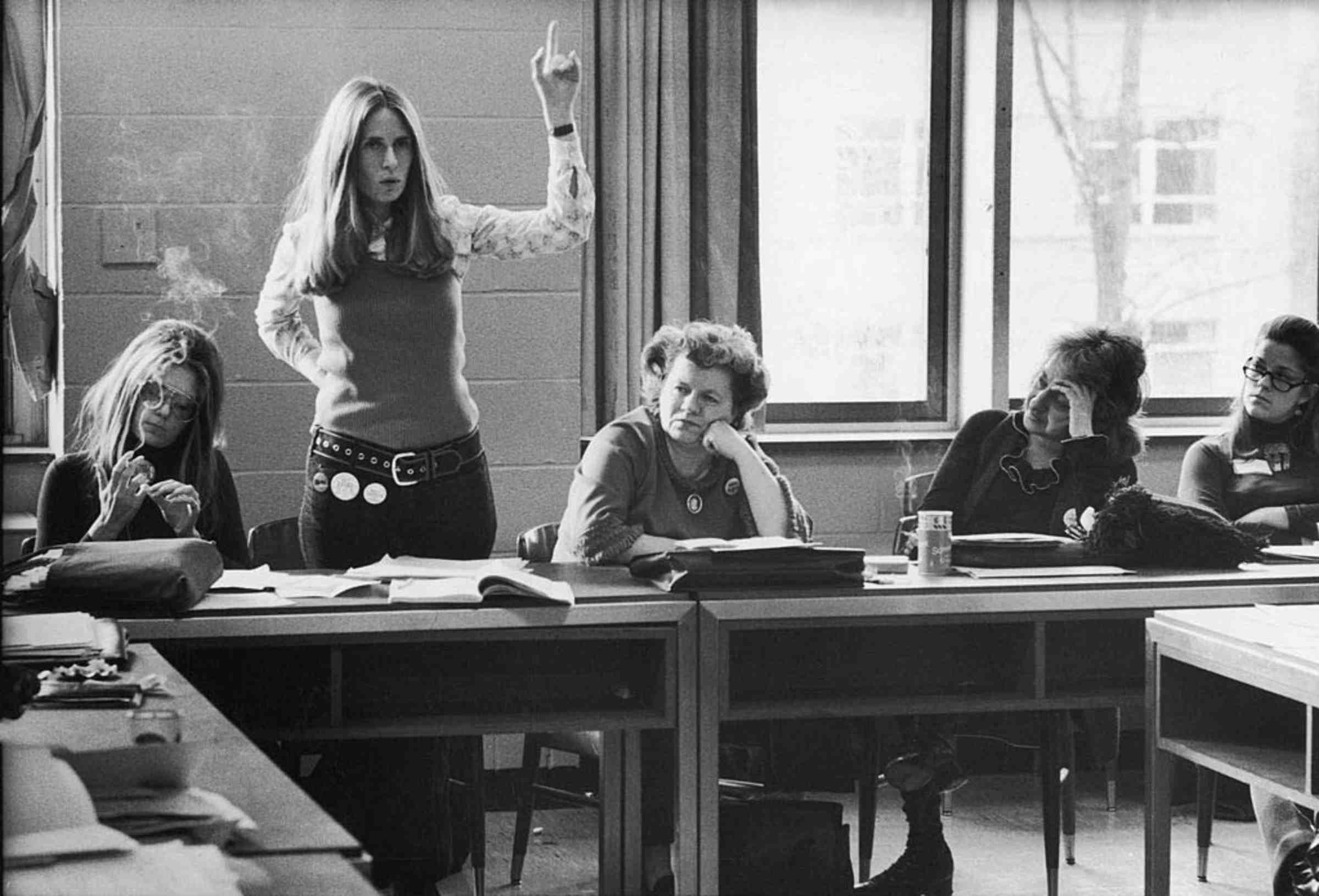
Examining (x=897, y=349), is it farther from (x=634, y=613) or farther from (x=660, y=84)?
(x=634, y=613)

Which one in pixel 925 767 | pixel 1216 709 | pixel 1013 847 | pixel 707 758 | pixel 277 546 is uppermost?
pixel 277 546

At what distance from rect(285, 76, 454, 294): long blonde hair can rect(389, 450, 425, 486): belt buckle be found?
360 mm

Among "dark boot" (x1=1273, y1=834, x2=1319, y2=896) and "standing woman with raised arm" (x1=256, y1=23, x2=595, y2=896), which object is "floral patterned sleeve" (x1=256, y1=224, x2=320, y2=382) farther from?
Result: "dark boot" (x1=1273, y1=834, x2=1319, y2=896)

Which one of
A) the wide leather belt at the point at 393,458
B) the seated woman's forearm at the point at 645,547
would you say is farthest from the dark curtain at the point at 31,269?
the seated woman's forearm at the point at 645,547

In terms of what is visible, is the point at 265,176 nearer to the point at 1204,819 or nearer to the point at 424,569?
the point at 424,569

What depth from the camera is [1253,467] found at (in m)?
3.90

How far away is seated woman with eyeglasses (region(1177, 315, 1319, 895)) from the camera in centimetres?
384

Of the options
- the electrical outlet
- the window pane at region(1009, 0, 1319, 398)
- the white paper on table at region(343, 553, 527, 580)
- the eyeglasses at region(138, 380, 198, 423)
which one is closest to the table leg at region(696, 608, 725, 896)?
the white paper on table at region(343, 553, 527, 580)

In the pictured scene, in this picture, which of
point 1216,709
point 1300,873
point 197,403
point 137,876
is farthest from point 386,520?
point 137,876

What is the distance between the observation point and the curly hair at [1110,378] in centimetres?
377

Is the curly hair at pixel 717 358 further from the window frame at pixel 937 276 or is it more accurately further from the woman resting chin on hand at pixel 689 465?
the window frame at pixel 937 276

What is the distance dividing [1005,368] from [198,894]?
→ 407 centimetres

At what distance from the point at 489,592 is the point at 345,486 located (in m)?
0.80

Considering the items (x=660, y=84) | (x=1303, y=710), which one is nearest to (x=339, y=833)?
(x=1303, y=710)
